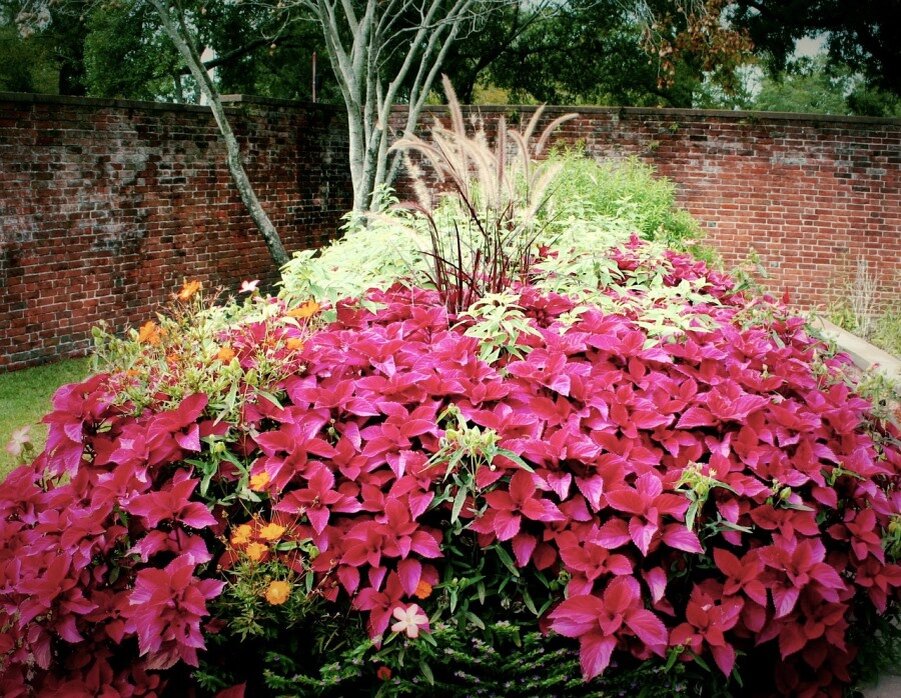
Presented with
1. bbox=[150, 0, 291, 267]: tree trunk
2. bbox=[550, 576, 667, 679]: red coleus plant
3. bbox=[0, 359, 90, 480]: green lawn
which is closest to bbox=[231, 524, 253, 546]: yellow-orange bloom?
bbox=[550, 576, 667, 679]: red coleus plant

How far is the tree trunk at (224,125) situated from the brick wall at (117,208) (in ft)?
0.99

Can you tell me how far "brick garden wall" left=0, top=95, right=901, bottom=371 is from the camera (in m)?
6.63

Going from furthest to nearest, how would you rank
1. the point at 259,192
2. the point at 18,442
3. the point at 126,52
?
the point at 126,52 → the point at 259,192 → the point at 18,442

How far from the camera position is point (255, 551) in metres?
1.51

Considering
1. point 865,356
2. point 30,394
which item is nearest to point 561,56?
point 865,356

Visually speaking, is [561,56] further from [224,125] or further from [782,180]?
[224,125]

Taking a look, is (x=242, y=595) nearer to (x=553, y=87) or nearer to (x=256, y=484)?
(x=256, y=484)

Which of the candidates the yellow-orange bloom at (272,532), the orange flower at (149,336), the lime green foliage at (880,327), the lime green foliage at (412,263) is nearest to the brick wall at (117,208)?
the lime green foliage at (412,263)

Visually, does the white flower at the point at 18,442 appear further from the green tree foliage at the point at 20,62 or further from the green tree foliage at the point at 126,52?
the green tree foliage at the point at 20,62

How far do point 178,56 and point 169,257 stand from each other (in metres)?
6.08

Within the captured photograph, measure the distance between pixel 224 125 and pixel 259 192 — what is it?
1.44m

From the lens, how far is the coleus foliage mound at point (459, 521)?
60.0 inches

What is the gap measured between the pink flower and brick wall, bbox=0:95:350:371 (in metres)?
4.24

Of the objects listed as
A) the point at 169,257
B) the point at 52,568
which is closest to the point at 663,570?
the point at 52,568
